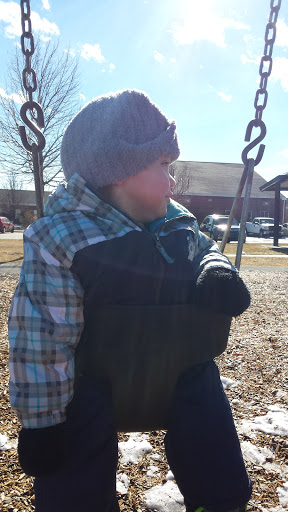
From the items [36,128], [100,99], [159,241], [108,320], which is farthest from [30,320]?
[36,128]

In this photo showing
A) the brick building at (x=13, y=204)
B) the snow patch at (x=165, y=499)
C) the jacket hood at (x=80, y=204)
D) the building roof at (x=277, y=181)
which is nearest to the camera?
the jacket hood at (x=80, y=204)

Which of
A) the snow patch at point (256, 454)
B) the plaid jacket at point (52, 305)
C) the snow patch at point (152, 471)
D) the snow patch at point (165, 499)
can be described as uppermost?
the plaid jacket at point (52, 305)

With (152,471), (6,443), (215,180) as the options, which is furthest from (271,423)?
(215,180)

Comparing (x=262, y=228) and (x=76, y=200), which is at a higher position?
(x=76, y=200)

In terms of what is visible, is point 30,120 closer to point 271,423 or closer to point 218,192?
point 271,423

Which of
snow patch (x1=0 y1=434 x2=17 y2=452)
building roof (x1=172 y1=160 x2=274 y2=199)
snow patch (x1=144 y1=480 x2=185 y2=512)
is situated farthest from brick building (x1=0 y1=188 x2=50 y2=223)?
snow patch (x1=144 y1=480 x2=185 y2=512)

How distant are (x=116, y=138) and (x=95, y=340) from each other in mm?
630

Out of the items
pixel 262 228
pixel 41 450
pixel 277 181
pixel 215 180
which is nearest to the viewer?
pixel 41 450

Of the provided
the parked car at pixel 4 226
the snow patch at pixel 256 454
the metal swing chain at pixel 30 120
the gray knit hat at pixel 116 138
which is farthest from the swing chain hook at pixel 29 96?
the parked car at pixel 4 226

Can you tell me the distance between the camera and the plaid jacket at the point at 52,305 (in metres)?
1.08

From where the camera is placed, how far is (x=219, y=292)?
1.14 m

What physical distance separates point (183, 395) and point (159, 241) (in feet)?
1.55

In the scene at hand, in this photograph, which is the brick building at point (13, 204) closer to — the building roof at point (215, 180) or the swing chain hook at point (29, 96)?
the building roof at point (215, 180)

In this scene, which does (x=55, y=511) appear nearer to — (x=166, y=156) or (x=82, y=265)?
(x=82, y=265)
